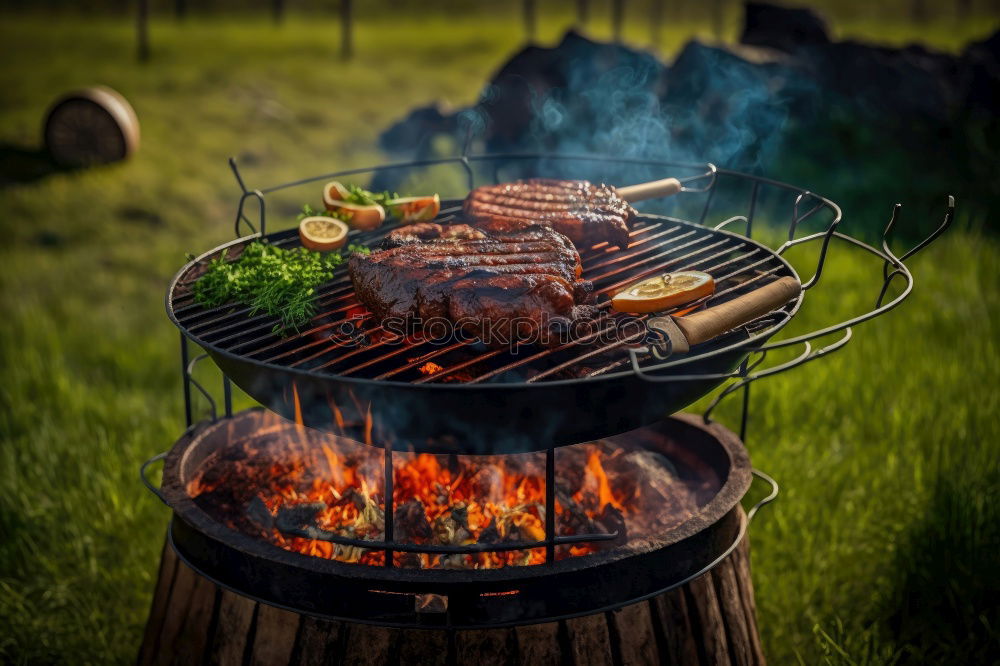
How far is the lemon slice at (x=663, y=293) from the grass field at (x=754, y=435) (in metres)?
2.11

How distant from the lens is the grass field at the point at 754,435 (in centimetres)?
549

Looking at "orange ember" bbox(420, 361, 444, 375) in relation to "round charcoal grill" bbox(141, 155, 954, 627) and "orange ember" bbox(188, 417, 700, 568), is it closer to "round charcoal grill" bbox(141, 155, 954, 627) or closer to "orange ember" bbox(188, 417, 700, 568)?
"round charcoal grill" bbox(141, 155, 954, 627)

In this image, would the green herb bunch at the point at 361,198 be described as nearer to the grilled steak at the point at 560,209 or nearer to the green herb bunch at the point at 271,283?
the grilled steak at the point at 560,209

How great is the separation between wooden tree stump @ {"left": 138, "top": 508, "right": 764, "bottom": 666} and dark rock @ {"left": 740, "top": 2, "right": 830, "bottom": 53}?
38.8ft

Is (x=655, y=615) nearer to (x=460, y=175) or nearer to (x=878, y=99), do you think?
(x=460, y=175)

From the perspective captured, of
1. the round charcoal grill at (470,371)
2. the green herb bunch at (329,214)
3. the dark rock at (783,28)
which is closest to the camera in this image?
the round charcoal grill at (470,371)

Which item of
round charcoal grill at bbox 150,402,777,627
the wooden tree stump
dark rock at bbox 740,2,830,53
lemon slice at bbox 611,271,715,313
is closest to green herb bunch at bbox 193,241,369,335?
round charcoal grill at bbox 150,402,777,627

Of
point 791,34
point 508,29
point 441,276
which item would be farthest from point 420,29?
point 441,276

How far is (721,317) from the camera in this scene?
3.67m

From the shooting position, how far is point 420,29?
2680 centimetres

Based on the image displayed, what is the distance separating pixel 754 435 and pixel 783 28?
998 cm

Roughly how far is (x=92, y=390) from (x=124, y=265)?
4.11m

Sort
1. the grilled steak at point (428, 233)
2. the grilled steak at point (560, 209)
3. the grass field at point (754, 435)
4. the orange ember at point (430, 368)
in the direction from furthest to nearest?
the grass field at point (754, 435) → the grilled steak at point (560, 209) → the grilled steak at point (428, 233) → the orange ember at point (430, 368)

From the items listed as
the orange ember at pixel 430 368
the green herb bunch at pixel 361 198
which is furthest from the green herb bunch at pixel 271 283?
the green herb bunch at pixel 361 198
